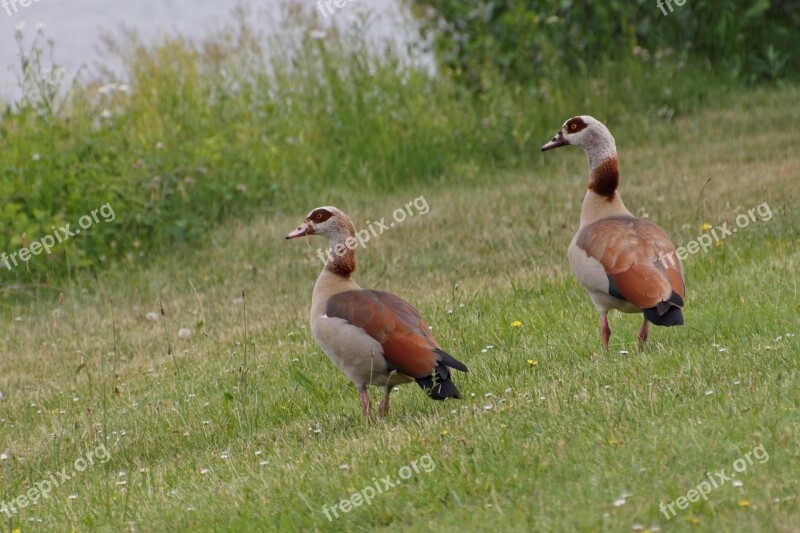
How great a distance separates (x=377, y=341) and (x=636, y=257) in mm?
1675

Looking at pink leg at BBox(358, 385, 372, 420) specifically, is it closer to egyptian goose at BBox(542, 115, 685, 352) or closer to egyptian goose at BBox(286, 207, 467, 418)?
egyptian goose at BBox(286, 207, 467, 418)

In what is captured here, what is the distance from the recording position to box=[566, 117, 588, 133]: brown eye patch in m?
8.05

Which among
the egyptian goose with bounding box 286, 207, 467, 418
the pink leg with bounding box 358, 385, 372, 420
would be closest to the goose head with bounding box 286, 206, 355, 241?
the egyptian goose with bounding box 286, 207, 467, 418

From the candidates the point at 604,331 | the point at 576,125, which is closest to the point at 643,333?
the point at 604,331

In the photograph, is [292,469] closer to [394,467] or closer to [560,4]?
[394,467]

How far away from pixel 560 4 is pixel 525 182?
3828mm

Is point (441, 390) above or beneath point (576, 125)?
beneath

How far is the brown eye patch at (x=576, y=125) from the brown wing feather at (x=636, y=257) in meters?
0.95

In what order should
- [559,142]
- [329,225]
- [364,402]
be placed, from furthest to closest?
[559,142] < [329,225] < [364,402]

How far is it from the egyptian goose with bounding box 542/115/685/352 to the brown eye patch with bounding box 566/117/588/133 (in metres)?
0.23

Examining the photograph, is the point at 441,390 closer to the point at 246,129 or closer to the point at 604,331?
the point at 604,331

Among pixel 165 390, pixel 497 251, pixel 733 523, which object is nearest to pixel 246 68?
pixel 497 251

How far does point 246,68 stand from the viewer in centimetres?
1622

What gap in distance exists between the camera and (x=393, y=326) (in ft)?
21.1
